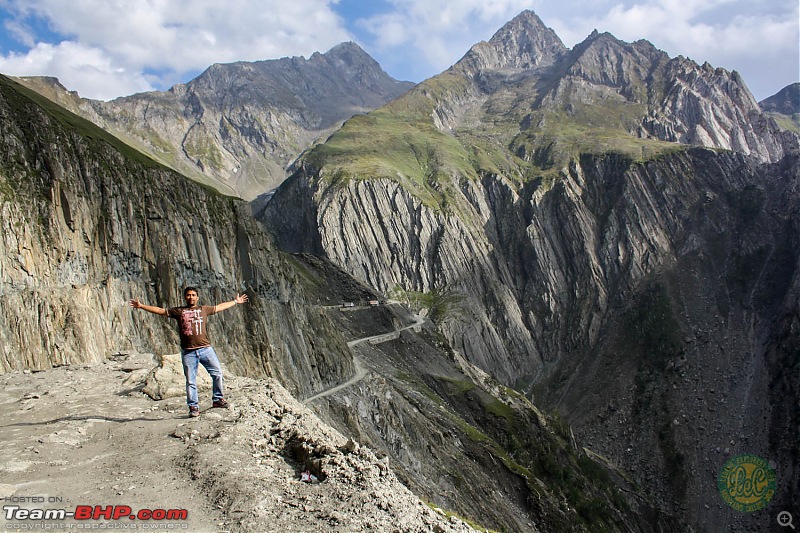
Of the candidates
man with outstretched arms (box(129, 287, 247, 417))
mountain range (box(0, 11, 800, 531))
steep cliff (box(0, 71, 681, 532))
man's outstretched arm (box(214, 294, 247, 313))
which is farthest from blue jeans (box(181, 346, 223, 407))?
mountain range (box(0, 11, 800, 531))

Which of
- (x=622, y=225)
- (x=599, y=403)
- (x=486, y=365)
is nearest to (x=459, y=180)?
(x=622, y=225)

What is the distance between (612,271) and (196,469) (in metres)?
160

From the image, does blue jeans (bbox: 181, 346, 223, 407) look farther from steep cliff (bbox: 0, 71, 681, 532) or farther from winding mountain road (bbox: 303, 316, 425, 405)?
winding mountain road (bbox: 303, 316, 425, 405)

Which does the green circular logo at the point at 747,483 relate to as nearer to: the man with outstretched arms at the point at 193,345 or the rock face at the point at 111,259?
the rock face at the point at 111,259

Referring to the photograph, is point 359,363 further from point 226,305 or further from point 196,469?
point 196,469

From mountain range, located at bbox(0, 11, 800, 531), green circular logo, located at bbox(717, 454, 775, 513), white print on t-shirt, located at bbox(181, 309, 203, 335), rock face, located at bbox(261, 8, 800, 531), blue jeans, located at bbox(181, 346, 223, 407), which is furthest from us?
rock face, located at bbox(261, 8, 800, 531)

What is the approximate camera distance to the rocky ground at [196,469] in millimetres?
8875

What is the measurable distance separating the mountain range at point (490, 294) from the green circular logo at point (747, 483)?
5.49 feet

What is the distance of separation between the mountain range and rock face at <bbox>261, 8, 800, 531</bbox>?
586 millimetres

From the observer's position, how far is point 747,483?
8712 cm

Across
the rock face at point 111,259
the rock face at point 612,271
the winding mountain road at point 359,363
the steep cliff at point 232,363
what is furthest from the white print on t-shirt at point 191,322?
the rock face at point 612,271

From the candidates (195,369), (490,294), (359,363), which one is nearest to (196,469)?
(195,369)

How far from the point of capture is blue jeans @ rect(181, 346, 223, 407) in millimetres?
13492

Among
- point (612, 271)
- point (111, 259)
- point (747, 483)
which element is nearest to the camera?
point (111, 259)
